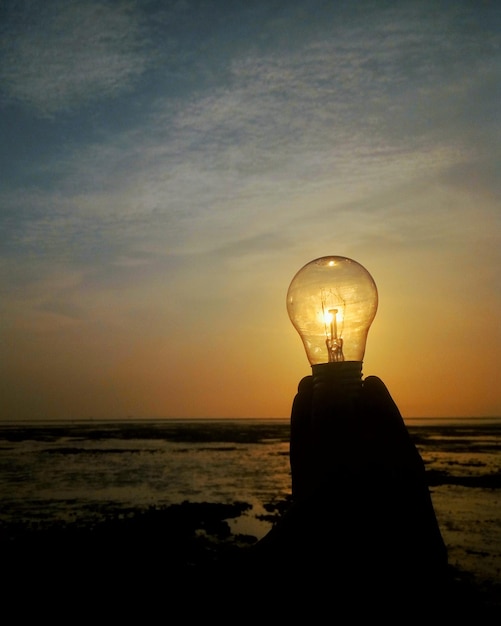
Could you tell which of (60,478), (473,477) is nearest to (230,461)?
(60,478)

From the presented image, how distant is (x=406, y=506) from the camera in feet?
6.24

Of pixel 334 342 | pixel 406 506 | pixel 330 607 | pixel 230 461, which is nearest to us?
pixel 330 607

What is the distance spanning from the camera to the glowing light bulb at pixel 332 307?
2.61 meters

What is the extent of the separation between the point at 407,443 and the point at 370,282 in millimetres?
1008

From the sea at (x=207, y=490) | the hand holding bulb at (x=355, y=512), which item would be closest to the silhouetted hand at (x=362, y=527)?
the hand holding bulb at (x=355, y=512)

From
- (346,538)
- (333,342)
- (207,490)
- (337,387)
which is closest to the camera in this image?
(346,538)

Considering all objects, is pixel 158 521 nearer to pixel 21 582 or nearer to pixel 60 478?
pixel 21 582

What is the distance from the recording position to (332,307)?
267 centimetres

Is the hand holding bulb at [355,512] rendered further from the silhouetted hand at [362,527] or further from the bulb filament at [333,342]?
the bulb filament at [333,342]

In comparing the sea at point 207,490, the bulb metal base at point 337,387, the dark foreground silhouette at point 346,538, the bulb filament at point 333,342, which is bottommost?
the sea at point 207,490

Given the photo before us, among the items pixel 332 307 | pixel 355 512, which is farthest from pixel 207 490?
pixel 355 512

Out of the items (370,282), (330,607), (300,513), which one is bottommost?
(330,607)

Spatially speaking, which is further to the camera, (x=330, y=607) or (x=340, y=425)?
(x=340, y=425)

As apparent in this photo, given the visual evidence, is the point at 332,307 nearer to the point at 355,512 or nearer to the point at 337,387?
the point at 337,387
